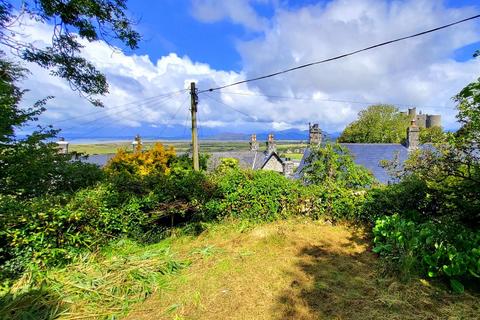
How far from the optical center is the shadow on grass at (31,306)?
2982 mm

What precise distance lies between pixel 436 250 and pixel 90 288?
4233 mm

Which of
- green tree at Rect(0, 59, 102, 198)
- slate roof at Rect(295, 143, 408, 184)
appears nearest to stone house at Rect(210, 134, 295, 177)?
slate roof at Rect(295, 143, 408, 184)

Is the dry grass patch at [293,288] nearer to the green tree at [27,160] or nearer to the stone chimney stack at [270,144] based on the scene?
the green tree at [27,160]

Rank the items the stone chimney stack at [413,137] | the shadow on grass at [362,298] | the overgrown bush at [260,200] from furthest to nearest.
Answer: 1. the stone chimney stack at [413,137]
2. the overgrown bush at [260,200]
3. the shadow on grass at [362,298]

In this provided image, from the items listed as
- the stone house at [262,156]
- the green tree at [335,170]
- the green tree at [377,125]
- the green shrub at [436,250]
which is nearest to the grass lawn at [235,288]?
the green shrub at [436,250]

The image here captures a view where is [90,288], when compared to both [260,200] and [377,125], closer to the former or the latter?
[260,200]

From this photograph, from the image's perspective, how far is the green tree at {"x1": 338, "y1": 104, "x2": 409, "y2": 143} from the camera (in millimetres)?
33844

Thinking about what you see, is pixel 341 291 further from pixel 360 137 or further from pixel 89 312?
pixel 360 137

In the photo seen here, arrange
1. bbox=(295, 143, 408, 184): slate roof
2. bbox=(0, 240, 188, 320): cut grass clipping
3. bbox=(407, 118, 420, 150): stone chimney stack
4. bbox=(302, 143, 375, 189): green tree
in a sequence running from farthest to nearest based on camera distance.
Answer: bbox=(407, 118, 420, 150): stone chimney stack, bbox=(295, 143, 408, 184): slate roof, bbox=(302, 143, 375, 189): green tree, bbox=(0, 240, 188, 320): cut grass clipping

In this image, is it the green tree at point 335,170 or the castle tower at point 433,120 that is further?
the castle tower at point 433,120

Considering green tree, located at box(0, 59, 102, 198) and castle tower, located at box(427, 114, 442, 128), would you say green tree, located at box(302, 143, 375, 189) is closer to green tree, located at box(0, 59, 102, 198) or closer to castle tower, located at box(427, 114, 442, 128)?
green tree, located at box(0, 59, 102, 198)

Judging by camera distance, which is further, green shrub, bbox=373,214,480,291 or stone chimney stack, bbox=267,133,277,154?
stone chimney stack, bbox=267,133,277,154

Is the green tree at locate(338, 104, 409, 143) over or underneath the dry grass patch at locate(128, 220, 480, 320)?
over

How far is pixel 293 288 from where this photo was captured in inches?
133
